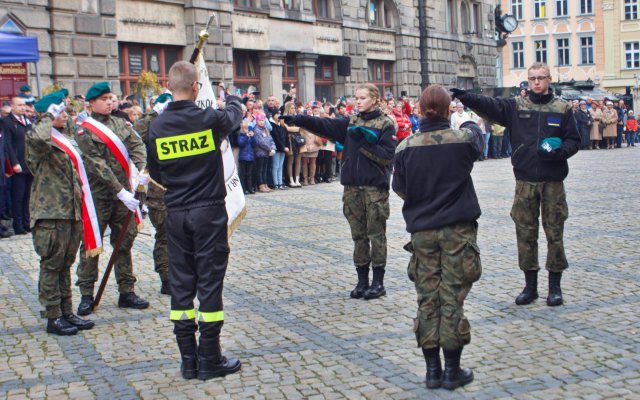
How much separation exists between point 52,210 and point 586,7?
6234 cm

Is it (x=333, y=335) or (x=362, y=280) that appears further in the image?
(x=362, y=280)

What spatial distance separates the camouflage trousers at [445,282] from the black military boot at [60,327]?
3111 millimetres

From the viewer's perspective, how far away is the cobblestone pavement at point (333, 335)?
5.51 metres

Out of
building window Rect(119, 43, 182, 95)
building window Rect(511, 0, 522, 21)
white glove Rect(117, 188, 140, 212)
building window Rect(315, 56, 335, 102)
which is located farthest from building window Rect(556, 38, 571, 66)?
white glove Rect(117, 188, 140, 212)

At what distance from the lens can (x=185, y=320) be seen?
19.3 feet

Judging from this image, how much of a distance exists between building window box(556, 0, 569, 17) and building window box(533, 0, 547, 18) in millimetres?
960

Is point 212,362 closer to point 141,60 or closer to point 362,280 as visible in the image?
point 362,280

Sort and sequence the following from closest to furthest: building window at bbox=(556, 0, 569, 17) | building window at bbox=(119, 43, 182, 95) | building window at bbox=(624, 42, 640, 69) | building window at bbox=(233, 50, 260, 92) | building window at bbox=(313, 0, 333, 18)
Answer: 1. building window at bbox=(119, 43, 182, 95)
2. building window at bbox=(233, 50, 260, 92)
3. building window at bbox=(313, 0, 333, 18)
4. building window at bbox=(624, 42, 640, 69)
5. building window at bbox=(556, 0, 569, 17)

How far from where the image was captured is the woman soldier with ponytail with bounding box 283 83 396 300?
7.96 metres

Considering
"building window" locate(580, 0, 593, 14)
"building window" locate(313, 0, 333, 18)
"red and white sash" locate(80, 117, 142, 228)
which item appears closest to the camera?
"red and white sash" locate(80, 117, 142, 228)

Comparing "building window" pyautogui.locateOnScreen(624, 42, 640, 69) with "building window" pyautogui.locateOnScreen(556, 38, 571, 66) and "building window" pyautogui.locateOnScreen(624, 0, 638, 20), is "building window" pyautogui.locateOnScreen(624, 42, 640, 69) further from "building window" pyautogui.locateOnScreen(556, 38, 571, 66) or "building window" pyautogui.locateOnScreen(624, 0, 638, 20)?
"building window" pyautogui.locateOnScreen(556, 38, 571, 66)

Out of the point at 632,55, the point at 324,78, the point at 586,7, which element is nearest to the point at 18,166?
the point at 324,78

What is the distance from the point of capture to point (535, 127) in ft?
24.8

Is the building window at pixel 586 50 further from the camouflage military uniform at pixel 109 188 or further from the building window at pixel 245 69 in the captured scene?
the camouflage military uniform at pixel 109 188
